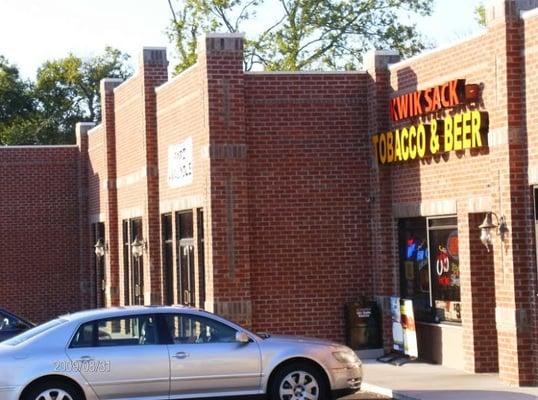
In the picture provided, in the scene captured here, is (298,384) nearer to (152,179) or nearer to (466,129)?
(466,129)

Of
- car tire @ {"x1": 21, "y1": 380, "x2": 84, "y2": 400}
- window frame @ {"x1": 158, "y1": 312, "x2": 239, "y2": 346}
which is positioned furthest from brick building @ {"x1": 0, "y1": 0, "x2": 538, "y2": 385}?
car tire @ {"x1": 21, "y1": 380, "x2": 84, "y2": 400}

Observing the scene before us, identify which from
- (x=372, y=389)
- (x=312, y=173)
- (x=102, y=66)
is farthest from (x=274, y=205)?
(x=102, y=66)

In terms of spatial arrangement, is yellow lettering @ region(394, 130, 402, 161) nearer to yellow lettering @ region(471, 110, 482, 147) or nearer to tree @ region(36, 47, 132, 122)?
yellow lettering @ region(471, 110, 482, 147)

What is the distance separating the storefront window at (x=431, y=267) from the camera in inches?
794

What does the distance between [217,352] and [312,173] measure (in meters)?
8.07

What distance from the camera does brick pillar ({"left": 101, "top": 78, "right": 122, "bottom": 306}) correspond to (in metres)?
32.2

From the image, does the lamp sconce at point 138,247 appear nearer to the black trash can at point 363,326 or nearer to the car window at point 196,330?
the black trash can at point 363,326

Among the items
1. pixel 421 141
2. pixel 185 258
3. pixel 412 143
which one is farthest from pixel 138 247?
pixel 421 141

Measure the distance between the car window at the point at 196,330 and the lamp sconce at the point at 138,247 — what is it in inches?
505

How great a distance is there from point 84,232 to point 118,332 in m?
21.4

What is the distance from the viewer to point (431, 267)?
20.8 meters

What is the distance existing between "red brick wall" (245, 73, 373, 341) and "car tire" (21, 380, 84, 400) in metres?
7.80
